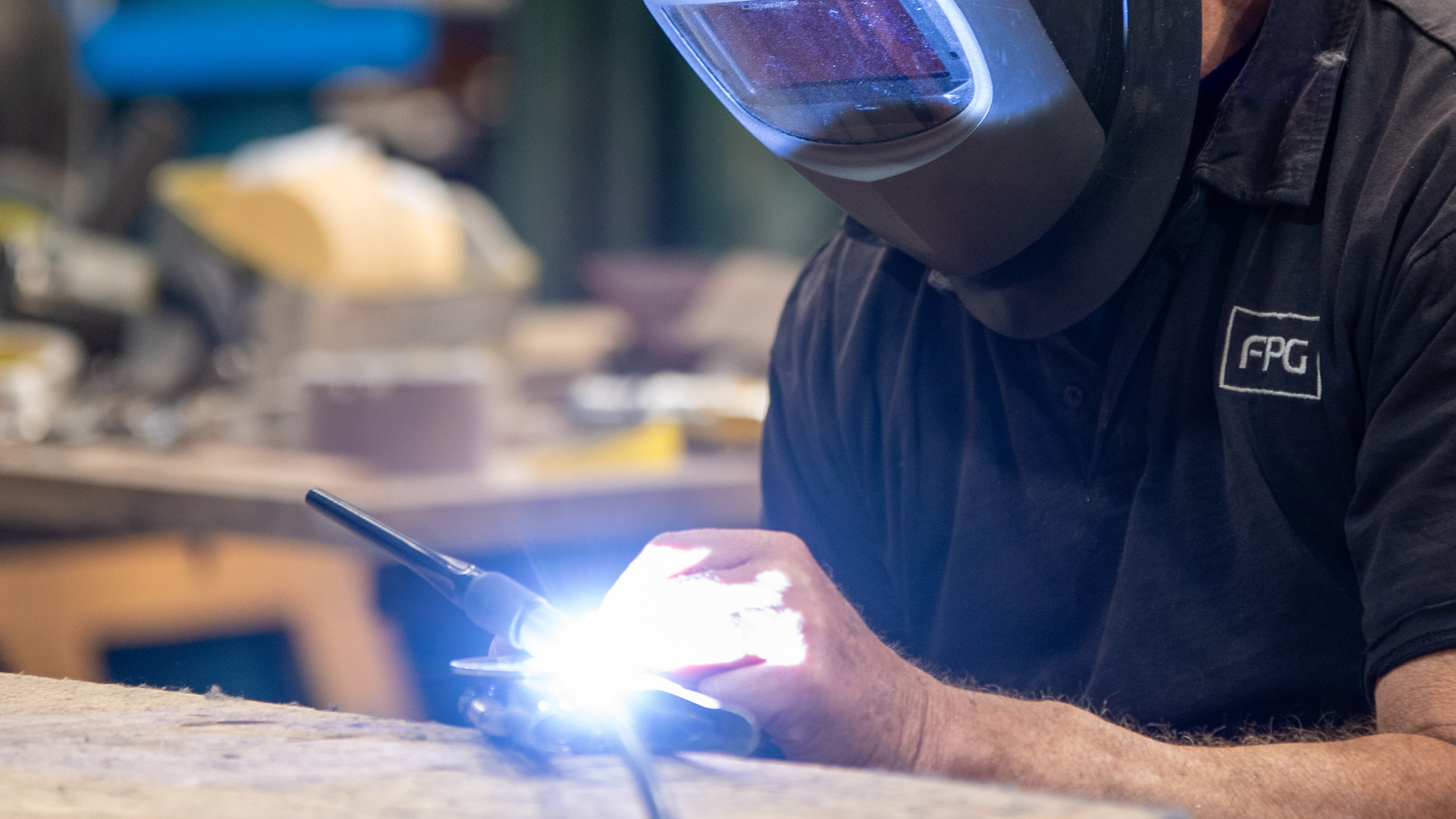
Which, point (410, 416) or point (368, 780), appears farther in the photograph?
point (410, 416)

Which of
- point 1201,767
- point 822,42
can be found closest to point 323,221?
point 822,42

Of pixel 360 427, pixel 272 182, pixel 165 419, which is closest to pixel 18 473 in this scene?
pixel 165 419

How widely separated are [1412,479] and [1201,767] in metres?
0.23

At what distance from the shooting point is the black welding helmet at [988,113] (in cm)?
95

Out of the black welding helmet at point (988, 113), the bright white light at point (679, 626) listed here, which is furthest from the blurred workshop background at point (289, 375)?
the black welding helmet at point (988, 113)

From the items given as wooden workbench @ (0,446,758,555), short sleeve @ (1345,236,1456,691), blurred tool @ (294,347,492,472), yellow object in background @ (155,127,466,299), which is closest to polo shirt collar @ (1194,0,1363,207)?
short sleeve @ (1345,236,1456,691)

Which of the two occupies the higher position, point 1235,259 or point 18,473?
point 1235,259

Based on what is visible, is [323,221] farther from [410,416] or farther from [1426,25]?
[1426,25]

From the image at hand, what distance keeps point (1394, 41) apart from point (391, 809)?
2.84ft

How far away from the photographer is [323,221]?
2838mm

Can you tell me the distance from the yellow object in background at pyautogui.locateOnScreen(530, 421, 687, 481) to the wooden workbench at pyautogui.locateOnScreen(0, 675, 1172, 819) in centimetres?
148

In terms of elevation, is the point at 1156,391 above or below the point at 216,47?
below

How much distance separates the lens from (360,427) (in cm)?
226

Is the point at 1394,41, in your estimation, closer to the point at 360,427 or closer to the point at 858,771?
the point at 858,771
